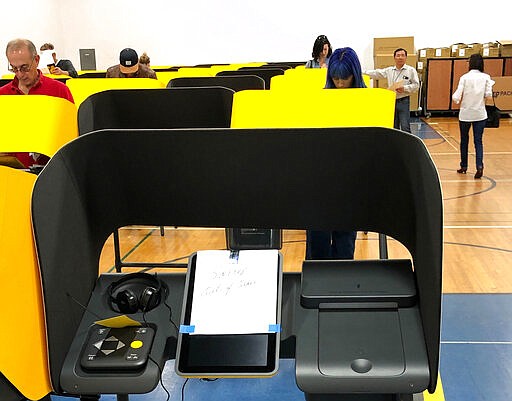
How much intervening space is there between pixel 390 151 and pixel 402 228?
178mm

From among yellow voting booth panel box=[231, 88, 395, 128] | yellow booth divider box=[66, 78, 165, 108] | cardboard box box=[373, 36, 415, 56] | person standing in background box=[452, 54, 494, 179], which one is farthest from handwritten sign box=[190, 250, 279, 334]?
cardboard box box=[373, 36, 415, 56]

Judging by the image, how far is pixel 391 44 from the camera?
10539mm

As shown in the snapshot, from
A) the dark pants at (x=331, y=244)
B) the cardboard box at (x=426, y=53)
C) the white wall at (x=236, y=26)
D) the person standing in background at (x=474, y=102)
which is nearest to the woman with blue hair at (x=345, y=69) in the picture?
the dark pants at (x=331, y=244)

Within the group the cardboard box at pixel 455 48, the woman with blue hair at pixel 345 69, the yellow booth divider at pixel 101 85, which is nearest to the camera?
the woman with blue hair at pixel 345 69

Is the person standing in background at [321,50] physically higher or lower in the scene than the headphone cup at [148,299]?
higher

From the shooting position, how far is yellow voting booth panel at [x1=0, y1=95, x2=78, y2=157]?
204 cm

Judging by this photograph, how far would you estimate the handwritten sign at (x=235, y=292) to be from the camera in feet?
3.75

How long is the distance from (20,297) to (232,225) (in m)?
0.51

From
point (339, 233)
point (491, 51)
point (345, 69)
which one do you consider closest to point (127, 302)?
point (339, 233)

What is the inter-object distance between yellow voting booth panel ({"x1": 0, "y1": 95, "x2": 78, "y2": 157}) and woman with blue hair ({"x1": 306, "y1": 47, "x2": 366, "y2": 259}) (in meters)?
1.17

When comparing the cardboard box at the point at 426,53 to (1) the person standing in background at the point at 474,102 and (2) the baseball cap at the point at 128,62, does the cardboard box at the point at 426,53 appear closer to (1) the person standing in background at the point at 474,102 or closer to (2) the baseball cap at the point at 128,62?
(1) the person standing in background at the point at 474,102

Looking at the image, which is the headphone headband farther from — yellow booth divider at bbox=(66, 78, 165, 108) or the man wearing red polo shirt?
yellow booth divider at bbox=(66, 78, 165, 108)

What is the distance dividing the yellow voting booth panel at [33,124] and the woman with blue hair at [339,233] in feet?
3.85

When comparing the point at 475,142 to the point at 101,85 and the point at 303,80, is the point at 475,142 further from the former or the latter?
the point at 101,85
